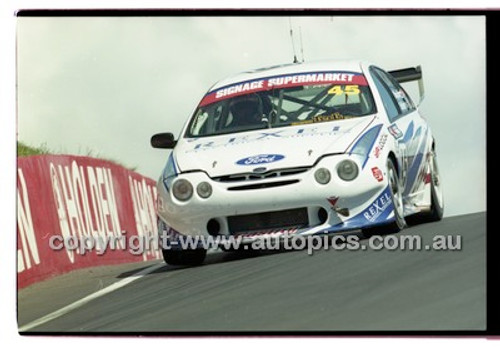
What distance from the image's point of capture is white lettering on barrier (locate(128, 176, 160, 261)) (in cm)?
1238

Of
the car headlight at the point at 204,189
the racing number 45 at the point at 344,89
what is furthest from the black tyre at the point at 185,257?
the racing number 45 at the point at 344,89

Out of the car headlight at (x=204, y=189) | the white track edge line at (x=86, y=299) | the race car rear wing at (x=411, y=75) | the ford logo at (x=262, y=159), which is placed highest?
the race car rear wing at (x=411, y=75)

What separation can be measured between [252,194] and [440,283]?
140 centimetres

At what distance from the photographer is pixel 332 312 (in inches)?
445

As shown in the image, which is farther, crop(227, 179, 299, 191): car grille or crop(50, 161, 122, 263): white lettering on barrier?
crop(50, 161, 122, 263): white lettering on barrier

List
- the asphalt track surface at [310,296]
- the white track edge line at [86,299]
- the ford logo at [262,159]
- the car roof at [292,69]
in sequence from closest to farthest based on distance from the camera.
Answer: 1. the asphalt track surface at [310,296]
2. the white track edge line at [86,299]
3. the ford logo at [262,159]
4. the car roof at [292,69]

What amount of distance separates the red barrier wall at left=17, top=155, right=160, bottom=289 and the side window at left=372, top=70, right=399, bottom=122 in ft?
5.66

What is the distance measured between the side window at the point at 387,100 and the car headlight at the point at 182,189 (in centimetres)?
154

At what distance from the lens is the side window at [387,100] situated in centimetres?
1273

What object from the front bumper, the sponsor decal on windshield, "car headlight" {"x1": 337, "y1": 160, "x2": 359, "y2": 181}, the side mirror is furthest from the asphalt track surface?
the sponsor decal on windshield

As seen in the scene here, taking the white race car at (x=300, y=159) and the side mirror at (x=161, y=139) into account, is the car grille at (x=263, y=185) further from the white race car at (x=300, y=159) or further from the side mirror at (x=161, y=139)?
the side mirror at (x=161, y=139)

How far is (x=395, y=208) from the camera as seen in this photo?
40.1 feet

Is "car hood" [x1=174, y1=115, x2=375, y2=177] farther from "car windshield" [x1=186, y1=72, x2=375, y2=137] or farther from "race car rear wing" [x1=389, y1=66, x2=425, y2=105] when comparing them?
"race car rear wing" [x1=389, y1=66, x2=425, y2=105]

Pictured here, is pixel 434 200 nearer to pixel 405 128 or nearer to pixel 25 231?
pixel 405 128
